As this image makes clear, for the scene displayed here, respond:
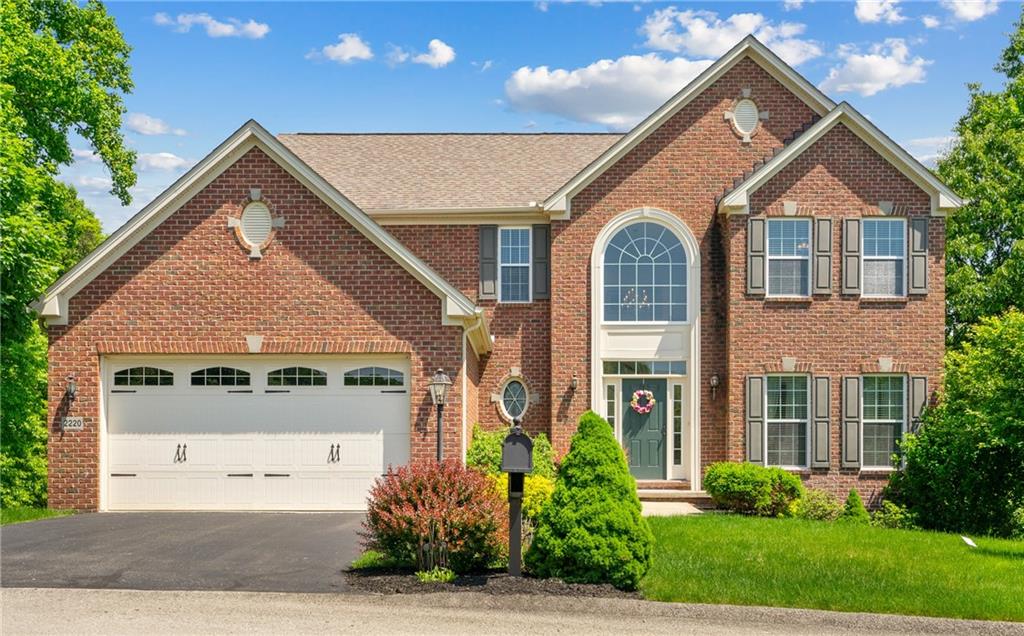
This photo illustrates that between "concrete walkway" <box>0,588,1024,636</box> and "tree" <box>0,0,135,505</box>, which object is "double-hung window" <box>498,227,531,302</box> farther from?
"concrete walkway" <box>0,588,1024,636</box>

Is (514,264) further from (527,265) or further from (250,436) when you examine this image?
(250,436)

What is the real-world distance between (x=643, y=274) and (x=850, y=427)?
498 cm

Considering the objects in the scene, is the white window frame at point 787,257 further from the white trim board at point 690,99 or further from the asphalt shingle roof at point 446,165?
the asphalt shingle roof at point 446,165

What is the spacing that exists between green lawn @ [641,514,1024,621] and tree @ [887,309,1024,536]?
2.52m

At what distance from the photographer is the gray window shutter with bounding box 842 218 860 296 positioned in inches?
731

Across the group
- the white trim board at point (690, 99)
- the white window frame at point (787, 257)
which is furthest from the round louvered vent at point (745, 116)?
the white window frame at point (787, 257)

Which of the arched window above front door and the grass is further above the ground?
the arched window above front door

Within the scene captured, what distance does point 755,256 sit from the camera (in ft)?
61.1

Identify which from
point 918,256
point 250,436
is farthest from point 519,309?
point 918,256

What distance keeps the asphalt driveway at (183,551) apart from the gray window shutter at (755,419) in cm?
768

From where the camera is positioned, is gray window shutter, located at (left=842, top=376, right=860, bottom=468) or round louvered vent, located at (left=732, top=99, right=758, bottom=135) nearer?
gray window shutter, located at (left=842, top=376, right=860, bottom=468)

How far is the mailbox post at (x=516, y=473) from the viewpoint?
10.5m

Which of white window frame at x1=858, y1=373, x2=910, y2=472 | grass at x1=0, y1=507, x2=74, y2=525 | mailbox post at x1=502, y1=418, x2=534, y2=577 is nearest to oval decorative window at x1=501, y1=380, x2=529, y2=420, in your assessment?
white window frame at x1=858, y1=373, x2=910, y2=472

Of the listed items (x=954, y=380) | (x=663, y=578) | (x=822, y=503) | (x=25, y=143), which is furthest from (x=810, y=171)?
(x=25, y=143)
